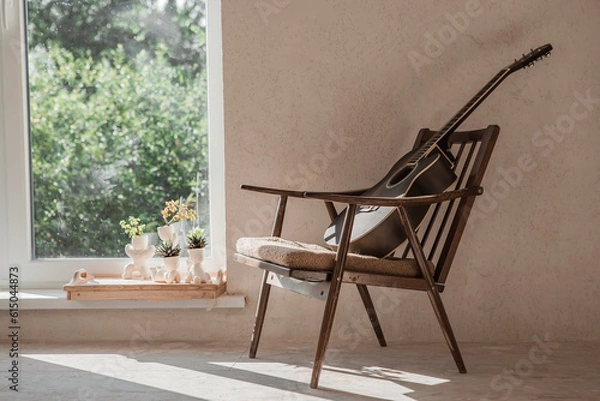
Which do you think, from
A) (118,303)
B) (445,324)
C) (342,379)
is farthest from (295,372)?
(118,303)

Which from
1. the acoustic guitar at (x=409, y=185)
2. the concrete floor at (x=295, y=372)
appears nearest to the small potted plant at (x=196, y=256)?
the concrete floor at (x=295, y=372)

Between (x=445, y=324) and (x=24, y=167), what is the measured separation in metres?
1.84

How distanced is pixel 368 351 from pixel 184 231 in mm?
916

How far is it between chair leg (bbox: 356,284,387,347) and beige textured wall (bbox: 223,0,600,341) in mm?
104

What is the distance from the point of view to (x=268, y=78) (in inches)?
124

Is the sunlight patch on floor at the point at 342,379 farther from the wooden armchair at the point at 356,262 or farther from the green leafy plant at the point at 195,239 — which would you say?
the green leafy plant at the point at 195,239

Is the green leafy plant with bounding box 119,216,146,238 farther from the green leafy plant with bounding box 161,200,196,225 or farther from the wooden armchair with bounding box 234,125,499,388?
the wooden armchair with bounding box 234,125,499,388

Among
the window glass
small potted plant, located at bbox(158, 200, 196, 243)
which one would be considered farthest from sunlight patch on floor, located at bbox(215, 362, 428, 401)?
the window glass

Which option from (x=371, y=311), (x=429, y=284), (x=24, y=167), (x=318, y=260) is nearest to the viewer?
(x=318, y=260)

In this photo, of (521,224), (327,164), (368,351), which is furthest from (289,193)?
(521,224)

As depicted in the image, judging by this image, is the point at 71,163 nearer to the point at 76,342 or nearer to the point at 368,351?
the point at 76,342

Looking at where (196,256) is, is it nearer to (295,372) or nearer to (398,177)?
(295,372)

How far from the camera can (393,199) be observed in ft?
8.04

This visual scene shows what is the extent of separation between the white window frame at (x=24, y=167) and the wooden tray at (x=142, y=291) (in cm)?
25
